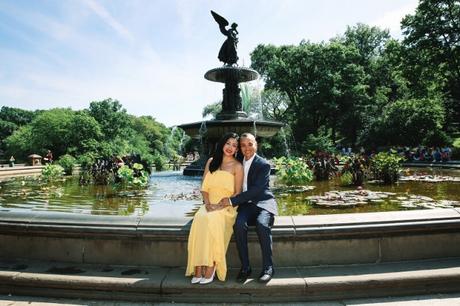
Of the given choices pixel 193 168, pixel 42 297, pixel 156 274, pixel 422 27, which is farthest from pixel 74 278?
pixel 422 27

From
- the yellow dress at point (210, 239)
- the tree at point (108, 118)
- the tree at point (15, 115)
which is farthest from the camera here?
the tree at point (15, 115)

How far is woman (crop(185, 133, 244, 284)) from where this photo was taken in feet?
13.1

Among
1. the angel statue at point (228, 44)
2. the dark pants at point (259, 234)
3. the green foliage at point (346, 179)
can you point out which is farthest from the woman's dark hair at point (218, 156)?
the angel statue at point (228, 44)

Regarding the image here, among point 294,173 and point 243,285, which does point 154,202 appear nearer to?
point 294,173

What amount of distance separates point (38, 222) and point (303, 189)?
7202mm

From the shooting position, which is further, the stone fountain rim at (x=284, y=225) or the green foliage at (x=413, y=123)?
the green foliage at (x=413, y=123)

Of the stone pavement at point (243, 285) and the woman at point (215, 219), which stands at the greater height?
the woman at point (215, 219)

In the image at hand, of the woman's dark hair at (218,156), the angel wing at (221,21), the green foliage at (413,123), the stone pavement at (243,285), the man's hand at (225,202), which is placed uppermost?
the angel wing at (221,21)

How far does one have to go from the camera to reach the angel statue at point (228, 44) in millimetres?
17230

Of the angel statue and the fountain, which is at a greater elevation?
the angel statue

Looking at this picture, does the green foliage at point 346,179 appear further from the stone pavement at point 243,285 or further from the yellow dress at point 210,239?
the yellow dress at point 210,239

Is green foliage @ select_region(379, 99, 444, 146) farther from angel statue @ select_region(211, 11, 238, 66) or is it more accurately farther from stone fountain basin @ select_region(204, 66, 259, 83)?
angel statue @ select_region(211, 11, 238, 66)

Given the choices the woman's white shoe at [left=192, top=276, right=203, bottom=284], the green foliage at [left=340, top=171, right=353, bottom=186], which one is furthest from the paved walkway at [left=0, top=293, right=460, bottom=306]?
the green foliage at [left=340, top=171, right=353, bottom=186]

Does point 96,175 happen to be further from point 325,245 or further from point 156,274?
point 325,245
